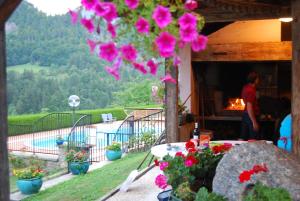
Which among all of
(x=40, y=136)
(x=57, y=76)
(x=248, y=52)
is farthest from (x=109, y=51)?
(x=57, y=76)

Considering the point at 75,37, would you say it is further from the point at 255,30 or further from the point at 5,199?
the point at 5,199

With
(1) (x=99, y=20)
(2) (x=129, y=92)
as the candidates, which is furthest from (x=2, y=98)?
(2) (x=129, y=92)

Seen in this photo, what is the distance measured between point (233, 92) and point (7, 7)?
639cm

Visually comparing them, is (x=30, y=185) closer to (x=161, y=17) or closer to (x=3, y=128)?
(x=3, y=128)

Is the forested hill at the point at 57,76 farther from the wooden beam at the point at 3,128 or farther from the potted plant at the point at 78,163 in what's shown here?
the wooden beam at the point at 3,128

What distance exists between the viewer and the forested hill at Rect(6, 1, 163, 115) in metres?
19.5

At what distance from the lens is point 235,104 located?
291 inches

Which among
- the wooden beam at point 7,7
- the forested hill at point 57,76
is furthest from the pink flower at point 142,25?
the forested hill at point 57,76

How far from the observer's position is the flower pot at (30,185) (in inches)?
334

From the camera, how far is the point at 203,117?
7.09 m

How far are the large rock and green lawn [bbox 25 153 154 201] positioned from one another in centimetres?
417

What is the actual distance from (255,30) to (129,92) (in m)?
16.5

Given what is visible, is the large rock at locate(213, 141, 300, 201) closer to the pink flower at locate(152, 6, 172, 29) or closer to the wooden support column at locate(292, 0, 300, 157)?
the wooden support column at locate(292, 0, 300, 157)

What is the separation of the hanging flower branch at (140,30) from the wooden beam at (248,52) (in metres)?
5.49
